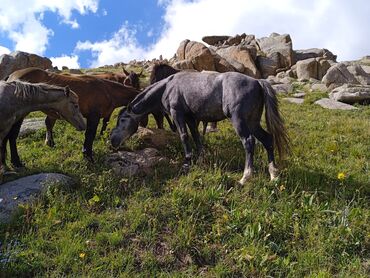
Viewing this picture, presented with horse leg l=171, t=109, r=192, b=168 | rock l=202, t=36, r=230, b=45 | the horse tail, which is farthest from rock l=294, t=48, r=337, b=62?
the horse tail

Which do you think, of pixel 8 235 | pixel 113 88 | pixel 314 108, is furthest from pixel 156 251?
pixel 314 108

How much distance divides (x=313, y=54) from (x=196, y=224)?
39.5 m

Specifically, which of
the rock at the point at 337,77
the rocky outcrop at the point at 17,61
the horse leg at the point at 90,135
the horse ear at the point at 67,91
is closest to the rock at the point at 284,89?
the rock at the point at 337,77

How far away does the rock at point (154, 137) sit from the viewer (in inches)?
372

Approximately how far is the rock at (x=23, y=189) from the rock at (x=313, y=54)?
115 feet

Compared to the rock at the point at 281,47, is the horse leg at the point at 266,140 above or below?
below

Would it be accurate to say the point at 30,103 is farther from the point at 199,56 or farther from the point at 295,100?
the point at 199,56

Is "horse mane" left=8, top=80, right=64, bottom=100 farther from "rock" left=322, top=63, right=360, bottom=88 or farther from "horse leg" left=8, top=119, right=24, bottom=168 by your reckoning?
"rock" left=322, top=63, right=360, bottom=88

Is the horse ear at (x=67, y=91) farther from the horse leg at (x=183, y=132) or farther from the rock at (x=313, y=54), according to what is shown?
the rock at (x=313, y=54)

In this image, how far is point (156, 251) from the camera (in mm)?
5703

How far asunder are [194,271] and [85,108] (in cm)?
481

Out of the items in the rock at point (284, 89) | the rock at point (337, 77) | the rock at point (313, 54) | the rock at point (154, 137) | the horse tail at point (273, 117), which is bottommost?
the rock at point (154, 137)

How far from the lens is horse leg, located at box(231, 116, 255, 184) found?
735 centimetres

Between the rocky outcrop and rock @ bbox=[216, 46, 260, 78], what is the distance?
44.8ft
